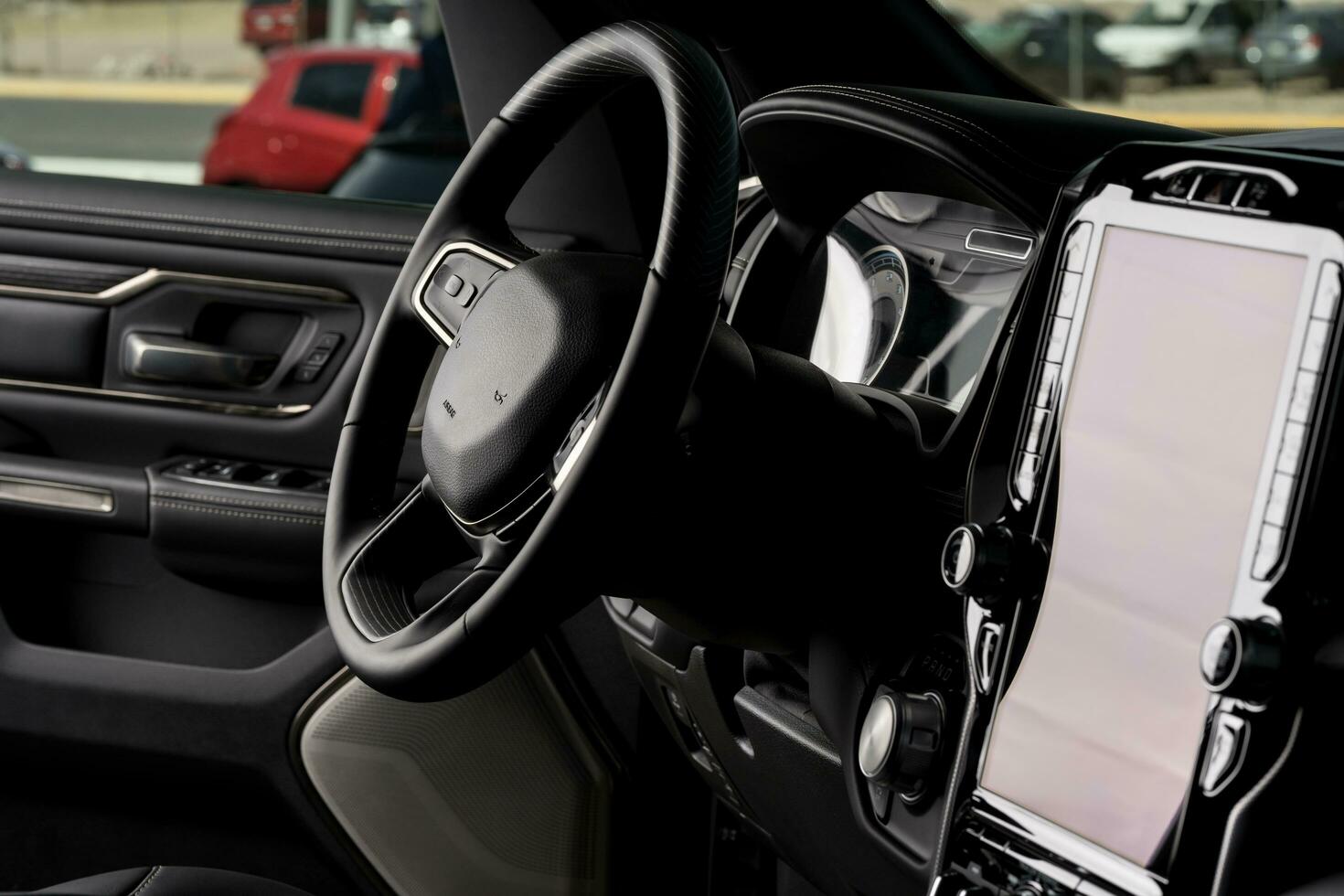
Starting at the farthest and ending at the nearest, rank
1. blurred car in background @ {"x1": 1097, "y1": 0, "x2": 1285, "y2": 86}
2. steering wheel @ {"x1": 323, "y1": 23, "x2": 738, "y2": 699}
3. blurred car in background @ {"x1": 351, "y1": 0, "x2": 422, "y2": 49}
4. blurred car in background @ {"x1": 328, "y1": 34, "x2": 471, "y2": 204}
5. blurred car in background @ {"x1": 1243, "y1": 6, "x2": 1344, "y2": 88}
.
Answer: blurred car in background @ {"x1": 351, "y1": 0, "x2": 422, "y2": 49} → blurred car in background @ {"x1": 1097, "y1": 0, "x2": 1285, "y2": 86} → blurred car in background @ {"x1": 1243, "y1": 6, "x2": 1344, "y2": 88} → blurred car in background @ {"x1": 328, "y1": 34, "x2": 471, "y2": 204} → steering wheel @ {"x1": 323, "y1": 23, "x2": 738, "y2": 699}

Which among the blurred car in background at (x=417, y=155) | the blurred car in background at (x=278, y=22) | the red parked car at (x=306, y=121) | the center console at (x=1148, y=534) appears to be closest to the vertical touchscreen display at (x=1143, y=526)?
the center console at (x=1148, y=534)

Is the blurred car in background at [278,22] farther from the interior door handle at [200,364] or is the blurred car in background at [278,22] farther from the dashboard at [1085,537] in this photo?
the dashboard at [1085,537]

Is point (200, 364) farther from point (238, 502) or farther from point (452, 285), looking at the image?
point (452, 285)

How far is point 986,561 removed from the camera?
92 cm

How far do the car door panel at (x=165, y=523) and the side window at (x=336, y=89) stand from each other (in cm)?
420

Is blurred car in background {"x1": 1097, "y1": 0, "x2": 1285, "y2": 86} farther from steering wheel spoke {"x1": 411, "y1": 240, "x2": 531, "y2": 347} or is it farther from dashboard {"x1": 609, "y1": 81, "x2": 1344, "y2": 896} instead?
steering wheel spoke {"x1": 411, "y1": 240, "x2": 531, "y2": 347}

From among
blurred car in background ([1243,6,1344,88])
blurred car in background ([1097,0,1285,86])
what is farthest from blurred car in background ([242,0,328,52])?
blurred car in background ([1243,6,1344,88])

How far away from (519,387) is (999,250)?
399mm

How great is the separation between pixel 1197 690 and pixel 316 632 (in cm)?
116

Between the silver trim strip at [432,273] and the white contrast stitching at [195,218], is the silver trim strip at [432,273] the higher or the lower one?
the higher one

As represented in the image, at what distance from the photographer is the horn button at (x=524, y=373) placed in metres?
0.96

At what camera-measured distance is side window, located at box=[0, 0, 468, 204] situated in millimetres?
3117

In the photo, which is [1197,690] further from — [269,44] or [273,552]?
[269,44]

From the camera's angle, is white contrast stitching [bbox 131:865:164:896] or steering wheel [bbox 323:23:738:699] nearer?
steering wheel [bbox 323:23:738:699]
